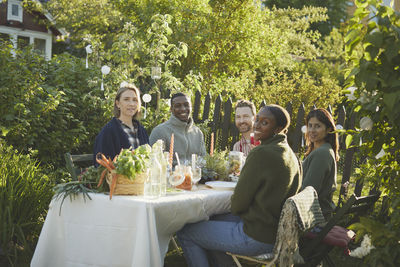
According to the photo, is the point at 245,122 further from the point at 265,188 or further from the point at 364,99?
the point at 364,99

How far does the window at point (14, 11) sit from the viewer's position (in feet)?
61.2

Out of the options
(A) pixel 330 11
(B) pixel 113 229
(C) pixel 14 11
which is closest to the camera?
(B) pixel 113 229

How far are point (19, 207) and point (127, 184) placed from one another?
5.59ft

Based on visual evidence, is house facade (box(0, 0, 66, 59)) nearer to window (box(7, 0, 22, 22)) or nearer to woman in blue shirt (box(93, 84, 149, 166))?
window (box(7, 0, 22, 22))

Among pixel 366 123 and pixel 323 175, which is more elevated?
pixel 366 123

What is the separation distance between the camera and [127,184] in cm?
293

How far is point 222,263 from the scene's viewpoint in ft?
11.1

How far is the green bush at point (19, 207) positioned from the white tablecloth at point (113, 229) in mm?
1070

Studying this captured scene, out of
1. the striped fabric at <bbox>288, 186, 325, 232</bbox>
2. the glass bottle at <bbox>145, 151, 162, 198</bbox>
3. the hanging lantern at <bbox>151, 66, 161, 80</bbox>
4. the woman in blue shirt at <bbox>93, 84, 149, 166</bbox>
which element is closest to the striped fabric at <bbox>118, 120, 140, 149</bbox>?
the woman in blue shirt at <bbox>93, 84, 149, 166</bbox>

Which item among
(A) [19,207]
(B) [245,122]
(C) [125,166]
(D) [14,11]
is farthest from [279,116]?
(D) [14,11]

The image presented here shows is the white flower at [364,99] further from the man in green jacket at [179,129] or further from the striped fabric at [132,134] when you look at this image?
the man in green jacket at [179,129]

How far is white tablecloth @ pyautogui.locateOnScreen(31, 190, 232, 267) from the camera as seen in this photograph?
2766 millimetres

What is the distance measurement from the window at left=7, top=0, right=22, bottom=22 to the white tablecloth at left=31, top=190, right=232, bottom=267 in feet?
58.5

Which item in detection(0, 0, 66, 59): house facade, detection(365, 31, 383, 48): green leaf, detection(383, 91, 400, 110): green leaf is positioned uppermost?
detection(0, 0, 66, 59): house facade
